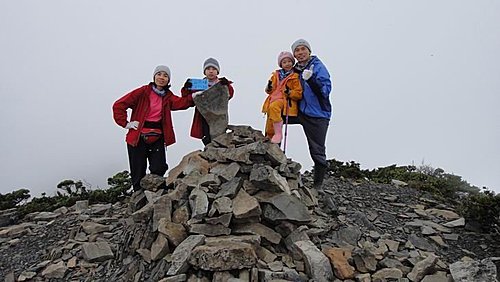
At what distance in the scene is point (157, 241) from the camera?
5938 millimetres

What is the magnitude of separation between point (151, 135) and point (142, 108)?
55 centimetres

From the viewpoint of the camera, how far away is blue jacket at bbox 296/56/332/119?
7750 mm

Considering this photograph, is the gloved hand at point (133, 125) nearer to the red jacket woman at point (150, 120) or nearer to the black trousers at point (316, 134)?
the red jacket woman at point (150, 120)

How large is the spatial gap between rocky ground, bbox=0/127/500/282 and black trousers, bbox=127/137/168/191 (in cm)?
44

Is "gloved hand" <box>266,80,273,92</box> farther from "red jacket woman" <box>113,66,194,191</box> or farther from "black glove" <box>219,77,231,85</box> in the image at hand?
"red jacket woman" <box>113,66,194,191</box>

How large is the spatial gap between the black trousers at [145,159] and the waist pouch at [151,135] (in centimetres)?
8

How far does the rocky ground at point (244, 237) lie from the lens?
5.44 metres

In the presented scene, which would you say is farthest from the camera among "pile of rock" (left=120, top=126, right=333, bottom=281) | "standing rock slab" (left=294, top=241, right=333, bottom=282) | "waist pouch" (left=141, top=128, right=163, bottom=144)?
"waist pouch" (left=141, top=128, right=163, bottom=144)

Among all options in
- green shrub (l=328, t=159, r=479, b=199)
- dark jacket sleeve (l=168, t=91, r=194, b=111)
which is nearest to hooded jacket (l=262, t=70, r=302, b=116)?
dark jacket sleeve (l=168, t=91, r=194, b=111)

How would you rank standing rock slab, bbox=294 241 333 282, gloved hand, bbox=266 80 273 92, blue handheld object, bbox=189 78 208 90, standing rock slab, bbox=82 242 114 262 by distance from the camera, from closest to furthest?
1. standing rock slab, bbox=294 241 333 282
2. standing rock slab, bbox=82 242 114 262
3. blue handheld object, bbox=189 78 208 90
4. gloved hand, bbox=266 80 273 92

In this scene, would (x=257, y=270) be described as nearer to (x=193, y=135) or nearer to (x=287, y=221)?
(x=287, y=221)

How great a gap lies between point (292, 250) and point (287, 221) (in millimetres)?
459

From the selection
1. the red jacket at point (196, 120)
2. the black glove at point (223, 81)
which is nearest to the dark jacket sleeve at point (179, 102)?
the red jacket at point (196, 120)

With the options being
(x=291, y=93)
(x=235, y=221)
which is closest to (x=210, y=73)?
(x=291, y=93)
